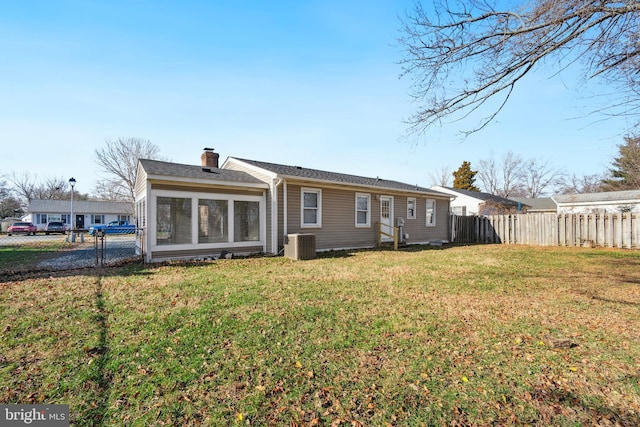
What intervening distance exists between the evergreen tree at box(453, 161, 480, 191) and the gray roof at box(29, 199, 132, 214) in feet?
141

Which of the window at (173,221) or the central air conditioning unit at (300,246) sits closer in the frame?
the window at (173,221)

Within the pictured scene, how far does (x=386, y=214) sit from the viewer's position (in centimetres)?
1443

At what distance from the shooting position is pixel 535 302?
508cm

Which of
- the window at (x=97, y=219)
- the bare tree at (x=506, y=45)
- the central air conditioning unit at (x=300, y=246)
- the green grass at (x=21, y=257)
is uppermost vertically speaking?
the bare tree at (x=506, y=45)

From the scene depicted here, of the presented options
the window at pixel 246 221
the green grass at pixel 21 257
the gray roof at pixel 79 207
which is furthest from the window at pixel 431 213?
the gray roof at pixel 79 207

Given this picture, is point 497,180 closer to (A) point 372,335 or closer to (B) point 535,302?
(B) point 535,302

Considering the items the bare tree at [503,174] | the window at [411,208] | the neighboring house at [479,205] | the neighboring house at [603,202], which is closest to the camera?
the window at [411,208]

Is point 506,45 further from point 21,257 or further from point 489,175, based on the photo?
point 489,175

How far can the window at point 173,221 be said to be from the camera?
908cm

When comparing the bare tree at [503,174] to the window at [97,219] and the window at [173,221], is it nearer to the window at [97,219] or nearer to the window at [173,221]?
the window at [173,221]

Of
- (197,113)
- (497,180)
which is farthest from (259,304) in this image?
(497,180)

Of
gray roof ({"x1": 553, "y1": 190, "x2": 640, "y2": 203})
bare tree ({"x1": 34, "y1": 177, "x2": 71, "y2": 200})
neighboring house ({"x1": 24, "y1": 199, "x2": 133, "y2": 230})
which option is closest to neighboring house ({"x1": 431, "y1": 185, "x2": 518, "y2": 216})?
gray roof ({"x1": 553, "y1": 190, "x2": 640, "y2": 203})

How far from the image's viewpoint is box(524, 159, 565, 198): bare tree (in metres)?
42.2

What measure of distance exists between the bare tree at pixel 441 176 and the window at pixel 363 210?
34.5 metres
